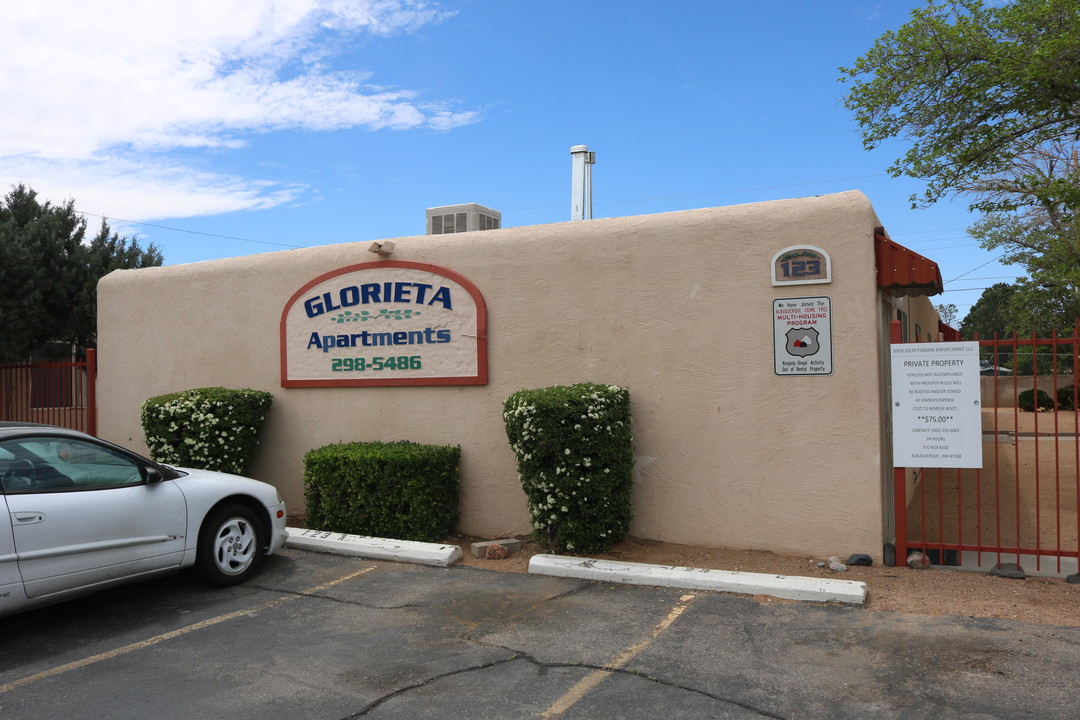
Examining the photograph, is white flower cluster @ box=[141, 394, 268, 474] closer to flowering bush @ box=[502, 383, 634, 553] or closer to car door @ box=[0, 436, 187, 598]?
car door @ box=[0, 436, 187, 598]

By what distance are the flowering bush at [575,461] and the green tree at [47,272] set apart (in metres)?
10.7

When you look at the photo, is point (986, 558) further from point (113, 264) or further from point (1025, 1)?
point (113, 264)

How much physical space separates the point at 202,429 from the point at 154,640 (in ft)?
12.9

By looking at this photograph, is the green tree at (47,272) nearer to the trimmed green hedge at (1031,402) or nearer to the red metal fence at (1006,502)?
the red metal fence at (1006,502)

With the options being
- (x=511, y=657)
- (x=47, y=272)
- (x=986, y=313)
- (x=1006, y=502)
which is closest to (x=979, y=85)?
(x=1006, y=502)

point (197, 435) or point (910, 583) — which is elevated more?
point (197, 435)

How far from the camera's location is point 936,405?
646 centimetres

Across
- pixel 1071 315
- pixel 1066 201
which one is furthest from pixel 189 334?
pixel 1071 315

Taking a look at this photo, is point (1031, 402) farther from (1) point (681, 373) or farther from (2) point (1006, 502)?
(1) point (681, 373)

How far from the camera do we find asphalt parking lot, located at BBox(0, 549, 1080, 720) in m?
4.14

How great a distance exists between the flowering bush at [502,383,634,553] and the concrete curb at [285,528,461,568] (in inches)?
35.2

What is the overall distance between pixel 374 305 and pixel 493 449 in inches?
84.1

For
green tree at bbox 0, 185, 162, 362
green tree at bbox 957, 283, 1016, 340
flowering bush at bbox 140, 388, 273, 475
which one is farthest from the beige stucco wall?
green tree at bbox 957, 283, 1016, 340

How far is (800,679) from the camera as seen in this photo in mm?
4438
